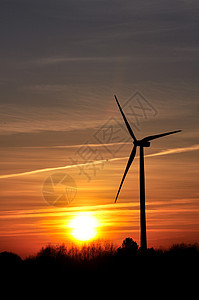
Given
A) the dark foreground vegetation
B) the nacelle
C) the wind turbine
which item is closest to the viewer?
the dark foreground vegetation

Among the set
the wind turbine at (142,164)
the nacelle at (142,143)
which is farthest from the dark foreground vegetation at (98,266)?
the nacelle at (142,143)

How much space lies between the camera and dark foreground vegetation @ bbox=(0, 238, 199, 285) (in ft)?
233

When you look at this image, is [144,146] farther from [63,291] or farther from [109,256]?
[63,291]

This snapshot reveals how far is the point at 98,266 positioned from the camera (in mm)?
74188

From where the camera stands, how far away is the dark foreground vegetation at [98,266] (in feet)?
233

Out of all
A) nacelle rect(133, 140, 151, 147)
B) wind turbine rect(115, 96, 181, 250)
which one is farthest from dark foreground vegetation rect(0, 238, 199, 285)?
nacelle rect(133, 140, 151, 147)

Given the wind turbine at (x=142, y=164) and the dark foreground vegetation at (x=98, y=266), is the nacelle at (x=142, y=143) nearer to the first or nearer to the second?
the wind turbine at (x=142, y=164)

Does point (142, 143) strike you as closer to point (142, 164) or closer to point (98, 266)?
point (142, 164)

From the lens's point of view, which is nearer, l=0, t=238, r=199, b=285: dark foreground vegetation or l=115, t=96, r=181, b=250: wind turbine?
l=0, t=238, r=199, b=285: dark foreground vegetation

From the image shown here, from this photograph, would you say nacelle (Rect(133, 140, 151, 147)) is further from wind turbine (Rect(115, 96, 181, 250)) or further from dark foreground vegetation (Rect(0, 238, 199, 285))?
dark foreground vegetation (Rect(0, 238, 199, 285))

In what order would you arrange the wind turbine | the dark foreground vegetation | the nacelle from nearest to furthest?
the dark foreground vegetation → the wind turbine → the nacelle

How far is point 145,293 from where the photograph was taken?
220ft

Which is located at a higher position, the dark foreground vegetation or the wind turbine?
the wind turbine

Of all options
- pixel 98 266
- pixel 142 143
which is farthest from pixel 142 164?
pixel 98 266
